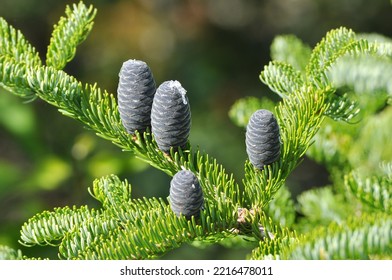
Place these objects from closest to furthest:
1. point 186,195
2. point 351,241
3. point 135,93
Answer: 1. point 351,241
2. point 186,195
3. point 135,93

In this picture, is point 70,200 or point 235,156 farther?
point 235,156

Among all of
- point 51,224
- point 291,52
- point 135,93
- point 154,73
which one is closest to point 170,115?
point 135,93

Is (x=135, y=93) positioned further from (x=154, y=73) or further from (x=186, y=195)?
(x=154, y=73)

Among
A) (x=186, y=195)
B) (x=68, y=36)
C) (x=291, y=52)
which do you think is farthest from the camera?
(x=291, y=52)

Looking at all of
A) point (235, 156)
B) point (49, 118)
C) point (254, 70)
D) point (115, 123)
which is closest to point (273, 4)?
point (254, 70)

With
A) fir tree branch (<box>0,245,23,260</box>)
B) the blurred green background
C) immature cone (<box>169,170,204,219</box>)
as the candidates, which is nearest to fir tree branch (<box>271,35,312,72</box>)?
immature cone (<box>169,170,204,219</box>)

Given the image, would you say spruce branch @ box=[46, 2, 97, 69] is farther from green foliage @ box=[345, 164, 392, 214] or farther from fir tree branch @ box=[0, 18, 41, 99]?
green foliage @ box=[345, 164, 392, 214]
